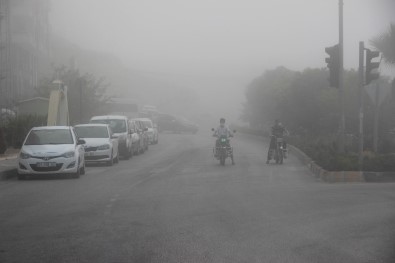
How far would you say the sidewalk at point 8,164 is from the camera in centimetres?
2195

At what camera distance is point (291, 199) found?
14781mm

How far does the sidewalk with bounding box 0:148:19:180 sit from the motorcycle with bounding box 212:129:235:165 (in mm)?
7064

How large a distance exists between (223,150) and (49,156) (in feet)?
25.5

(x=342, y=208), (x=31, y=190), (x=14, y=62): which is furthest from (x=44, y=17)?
(x=342, y=208)

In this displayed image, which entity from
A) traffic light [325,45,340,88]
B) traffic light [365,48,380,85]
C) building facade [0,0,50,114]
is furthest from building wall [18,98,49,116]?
traffic light [365,48,380,85]

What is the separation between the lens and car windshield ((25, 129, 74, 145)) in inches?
882

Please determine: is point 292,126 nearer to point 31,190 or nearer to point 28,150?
point 28,150

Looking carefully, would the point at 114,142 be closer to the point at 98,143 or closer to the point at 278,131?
the point at 98,143

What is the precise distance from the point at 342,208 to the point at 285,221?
6.70 feet

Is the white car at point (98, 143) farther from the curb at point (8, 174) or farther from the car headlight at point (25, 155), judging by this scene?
the car headlight at point (25, 155)

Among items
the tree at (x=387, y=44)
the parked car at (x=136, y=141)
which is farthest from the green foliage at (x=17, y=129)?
the tree at (x=387, y=44)

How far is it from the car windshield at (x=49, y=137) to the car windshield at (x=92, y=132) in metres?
4.90

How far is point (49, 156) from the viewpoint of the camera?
69.7 feet

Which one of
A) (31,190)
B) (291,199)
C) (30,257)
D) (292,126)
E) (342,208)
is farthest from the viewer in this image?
(292,126)
